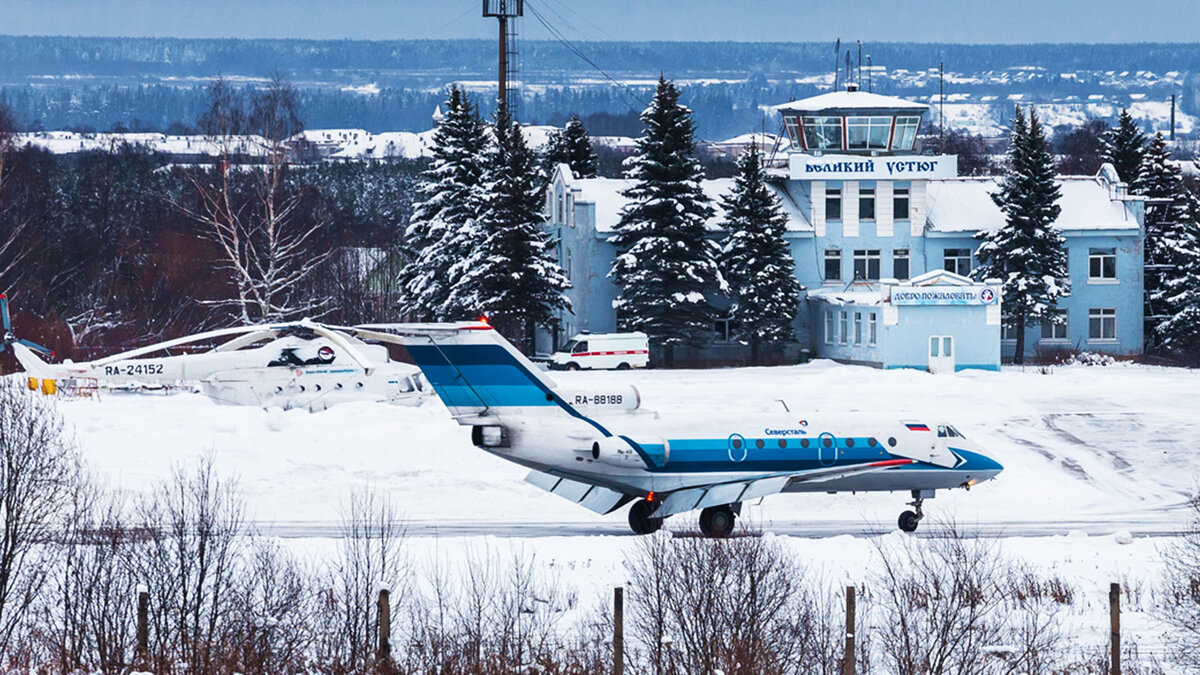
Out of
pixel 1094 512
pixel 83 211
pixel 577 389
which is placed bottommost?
pixel 1094 512

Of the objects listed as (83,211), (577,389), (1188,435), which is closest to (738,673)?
(577,389)

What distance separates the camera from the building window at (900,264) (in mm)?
78812

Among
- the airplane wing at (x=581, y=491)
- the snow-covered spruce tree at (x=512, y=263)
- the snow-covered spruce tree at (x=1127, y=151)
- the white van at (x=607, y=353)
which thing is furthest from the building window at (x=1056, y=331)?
the airplane wing at (x=581, y=491)

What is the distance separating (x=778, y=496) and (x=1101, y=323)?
46136mm

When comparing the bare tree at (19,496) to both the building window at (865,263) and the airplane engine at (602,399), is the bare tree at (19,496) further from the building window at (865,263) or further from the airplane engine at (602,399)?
the building window at (865,263)

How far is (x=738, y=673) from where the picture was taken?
64.6 ft

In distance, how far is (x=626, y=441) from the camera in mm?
31094

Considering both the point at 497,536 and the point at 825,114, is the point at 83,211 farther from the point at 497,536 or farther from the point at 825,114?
the point at 497,536

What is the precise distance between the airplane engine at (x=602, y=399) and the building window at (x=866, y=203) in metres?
48.1

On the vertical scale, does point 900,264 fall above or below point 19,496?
above

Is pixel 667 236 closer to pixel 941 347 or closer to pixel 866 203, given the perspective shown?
pixel 866 203

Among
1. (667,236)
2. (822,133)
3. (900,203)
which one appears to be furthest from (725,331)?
(900,203)

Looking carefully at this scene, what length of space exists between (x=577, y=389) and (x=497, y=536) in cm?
346

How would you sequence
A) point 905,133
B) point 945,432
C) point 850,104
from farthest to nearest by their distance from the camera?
1. point 905,133
2. point 850,104
3. point 945,432
